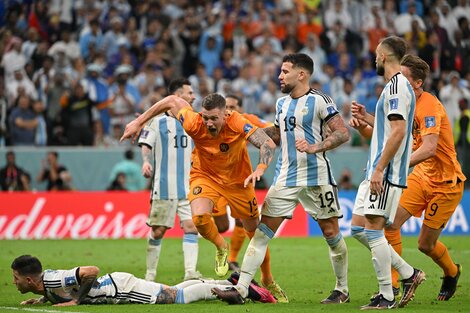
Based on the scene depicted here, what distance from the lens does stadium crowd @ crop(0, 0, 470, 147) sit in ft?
75.3

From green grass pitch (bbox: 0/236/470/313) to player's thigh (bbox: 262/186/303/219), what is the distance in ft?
3.24

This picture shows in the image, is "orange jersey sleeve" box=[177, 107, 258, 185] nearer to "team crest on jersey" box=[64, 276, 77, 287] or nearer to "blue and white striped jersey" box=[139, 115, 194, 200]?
"blue and white striped jersey" box=[139, 115, 194, 200]

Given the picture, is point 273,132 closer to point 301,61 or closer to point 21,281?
point 301,61

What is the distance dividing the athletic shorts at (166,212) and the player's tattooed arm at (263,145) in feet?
10.1

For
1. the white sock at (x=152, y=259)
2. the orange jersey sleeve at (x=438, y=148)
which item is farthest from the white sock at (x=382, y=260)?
the white sock at (x=152, y=259)

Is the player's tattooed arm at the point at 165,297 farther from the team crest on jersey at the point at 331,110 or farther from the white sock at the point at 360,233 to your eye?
the team crest on jersey at the point at 331,110

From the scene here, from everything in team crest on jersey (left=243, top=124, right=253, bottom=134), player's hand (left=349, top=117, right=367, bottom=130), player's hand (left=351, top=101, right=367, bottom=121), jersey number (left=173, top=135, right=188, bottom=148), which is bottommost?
jersey number (left=173, top=135, right=188, bottom=148)

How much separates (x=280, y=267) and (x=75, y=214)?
6749mm

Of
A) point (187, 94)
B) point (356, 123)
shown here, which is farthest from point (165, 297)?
point (187, 94)

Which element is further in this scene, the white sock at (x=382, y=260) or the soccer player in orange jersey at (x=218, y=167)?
the soccer player in orange jersey at (x=218, y=167)

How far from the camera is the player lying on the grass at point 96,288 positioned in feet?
32.6

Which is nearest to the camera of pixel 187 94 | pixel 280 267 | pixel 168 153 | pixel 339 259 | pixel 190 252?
pixel 339 259

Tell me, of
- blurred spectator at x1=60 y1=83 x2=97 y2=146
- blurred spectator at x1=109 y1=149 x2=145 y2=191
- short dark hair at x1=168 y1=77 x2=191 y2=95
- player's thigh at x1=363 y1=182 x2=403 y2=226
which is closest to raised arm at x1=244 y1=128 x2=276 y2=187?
player's thigh at x1=363 y1=182 x2=403 y2=226

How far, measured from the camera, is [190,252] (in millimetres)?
13344
